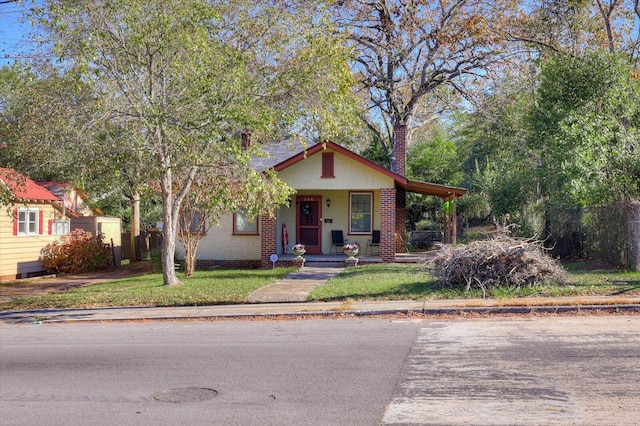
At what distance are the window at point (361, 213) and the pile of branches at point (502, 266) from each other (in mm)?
10180

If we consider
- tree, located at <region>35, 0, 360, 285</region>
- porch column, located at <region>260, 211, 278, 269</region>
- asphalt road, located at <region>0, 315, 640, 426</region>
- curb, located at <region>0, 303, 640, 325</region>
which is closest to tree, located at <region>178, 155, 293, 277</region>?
tree, located at <region>35, 0, 360, 285</region>

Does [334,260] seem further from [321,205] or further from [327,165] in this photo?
[327,165]

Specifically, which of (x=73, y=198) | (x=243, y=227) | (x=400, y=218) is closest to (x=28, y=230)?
(x=73, y=198)

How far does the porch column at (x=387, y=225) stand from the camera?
2223 centimetres

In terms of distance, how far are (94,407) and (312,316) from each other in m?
6.56

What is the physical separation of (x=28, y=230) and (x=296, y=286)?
12490 millimetres

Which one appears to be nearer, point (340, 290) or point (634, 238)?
point (340, 290)

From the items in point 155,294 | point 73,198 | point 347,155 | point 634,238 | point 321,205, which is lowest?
point 155,294

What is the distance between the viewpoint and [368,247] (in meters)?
24.5

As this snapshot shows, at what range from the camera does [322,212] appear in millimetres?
24828

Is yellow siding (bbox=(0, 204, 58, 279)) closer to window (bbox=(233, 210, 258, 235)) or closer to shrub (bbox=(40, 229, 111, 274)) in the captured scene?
shrub (bbox=(40, 229, 111, 274))

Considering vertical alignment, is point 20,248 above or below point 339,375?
above

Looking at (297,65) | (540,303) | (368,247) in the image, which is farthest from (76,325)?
(368,247)

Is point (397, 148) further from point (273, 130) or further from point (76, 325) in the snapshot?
point (76, 325)
